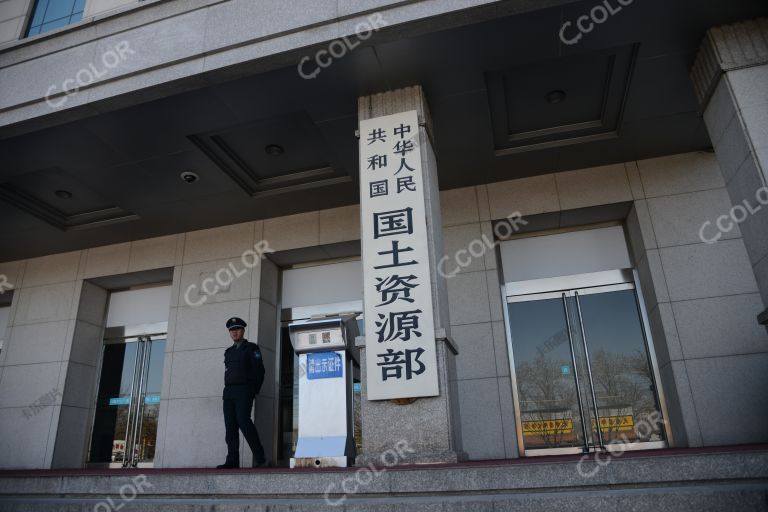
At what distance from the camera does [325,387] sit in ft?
17.8

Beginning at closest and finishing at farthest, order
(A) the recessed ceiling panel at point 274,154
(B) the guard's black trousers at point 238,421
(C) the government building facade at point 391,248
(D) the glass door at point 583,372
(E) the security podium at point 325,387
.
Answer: (C) the government building facade at point 391,248 < (E) the security podium at point 325,387 < (B) the guard's black trousers at point 238,421 < (A) the recessed ceiling panel at point 274,154 < (D) the glass door at point 583,372

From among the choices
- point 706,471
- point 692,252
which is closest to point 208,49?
point 706,471

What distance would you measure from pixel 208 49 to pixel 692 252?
604cm

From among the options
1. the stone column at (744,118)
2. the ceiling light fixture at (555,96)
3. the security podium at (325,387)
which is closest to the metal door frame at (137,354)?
the security podium at (325,387)

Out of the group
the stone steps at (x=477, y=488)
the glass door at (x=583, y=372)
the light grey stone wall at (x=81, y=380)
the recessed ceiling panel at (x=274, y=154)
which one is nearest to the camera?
the stone steps at (x=477, y=488)

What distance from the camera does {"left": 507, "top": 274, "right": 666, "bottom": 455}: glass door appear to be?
6.38 meters

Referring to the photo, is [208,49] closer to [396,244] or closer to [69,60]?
[69,60]

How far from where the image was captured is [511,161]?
679cm

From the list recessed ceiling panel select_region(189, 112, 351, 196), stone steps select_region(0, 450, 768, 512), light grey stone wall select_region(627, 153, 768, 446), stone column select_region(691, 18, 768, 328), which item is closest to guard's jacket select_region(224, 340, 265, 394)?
stone steps select_region(0, 450, 768, 512)

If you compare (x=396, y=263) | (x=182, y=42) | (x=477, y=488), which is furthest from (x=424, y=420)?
(x=182, y=42)

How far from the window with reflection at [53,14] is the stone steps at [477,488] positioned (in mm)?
6081

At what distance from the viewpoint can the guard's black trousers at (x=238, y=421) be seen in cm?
572

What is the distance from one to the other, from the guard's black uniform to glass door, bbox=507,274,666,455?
3.19m

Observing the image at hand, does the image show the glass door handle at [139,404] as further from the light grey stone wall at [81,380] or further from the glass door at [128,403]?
the light grey stone wall at [81,380]
